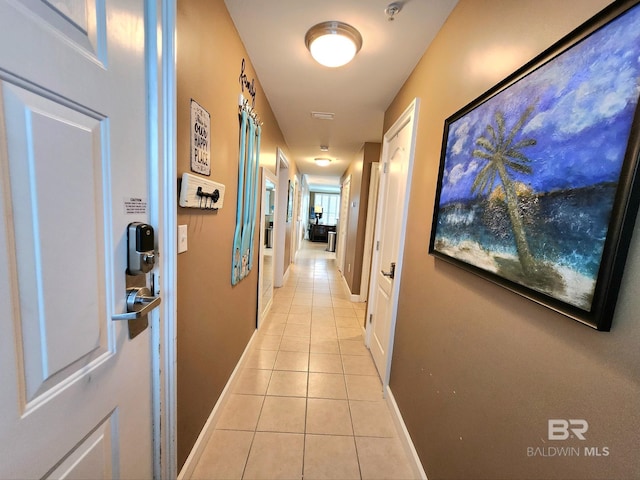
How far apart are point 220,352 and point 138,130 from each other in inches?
54.9

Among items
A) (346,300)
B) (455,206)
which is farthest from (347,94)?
(346,300)

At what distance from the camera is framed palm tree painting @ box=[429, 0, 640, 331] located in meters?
0.50

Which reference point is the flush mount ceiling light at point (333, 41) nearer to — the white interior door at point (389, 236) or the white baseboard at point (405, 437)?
the white interior door at point (389, 236)

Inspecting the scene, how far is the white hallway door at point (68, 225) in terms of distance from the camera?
1.42 feet

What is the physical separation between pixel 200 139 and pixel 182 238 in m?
0.47

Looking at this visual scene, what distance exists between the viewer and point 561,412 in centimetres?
61

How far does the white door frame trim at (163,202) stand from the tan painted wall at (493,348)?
1163mm

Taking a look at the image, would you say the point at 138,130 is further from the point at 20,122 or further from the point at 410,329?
the point at 410,329

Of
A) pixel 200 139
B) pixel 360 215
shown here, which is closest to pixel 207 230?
pixel 200 139

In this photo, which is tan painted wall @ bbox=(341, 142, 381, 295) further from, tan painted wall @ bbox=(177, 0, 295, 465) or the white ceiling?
tan painted wall @ bbox=(177, 0, 295, 465)

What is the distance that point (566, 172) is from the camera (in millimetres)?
599

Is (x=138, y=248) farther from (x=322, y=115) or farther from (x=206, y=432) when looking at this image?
(x=322, y=115)

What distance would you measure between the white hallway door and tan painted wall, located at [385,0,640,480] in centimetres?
116

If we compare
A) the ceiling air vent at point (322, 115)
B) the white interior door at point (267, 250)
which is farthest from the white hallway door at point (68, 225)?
the ceiling air vent at point (322, 115)
